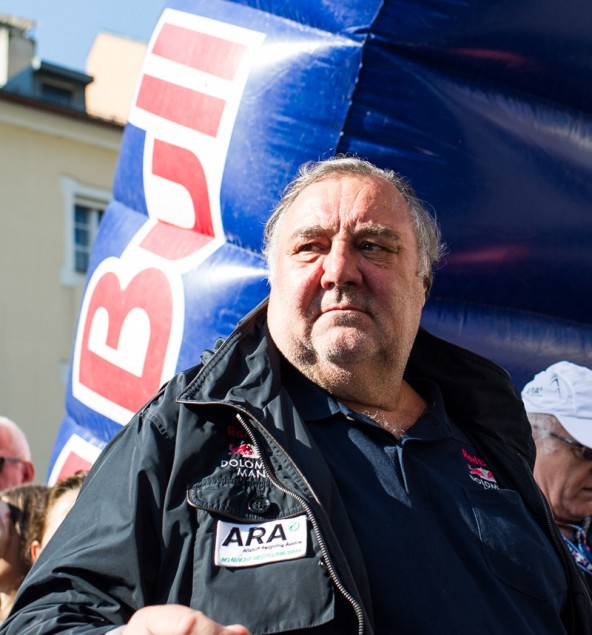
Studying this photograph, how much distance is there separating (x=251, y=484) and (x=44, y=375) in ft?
37.0

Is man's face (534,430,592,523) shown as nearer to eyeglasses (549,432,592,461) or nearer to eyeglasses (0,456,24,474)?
eyeglasses (549,432,592,461)

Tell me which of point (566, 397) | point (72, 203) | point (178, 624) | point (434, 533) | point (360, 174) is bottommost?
point (72, 203)

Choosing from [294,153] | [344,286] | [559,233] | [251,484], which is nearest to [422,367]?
[344,286]

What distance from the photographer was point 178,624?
3.74 ft

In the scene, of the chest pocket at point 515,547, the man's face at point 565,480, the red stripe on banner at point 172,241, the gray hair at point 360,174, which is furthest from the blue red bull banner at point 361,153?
the chest pocket at point 515,547

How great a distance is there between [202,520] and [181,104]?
1.78 meters

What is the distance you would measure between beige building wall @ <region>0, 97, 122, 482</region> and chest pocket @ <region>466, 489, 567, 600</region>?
10548 mm

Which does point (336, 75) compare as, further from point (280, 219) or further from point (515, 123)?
point (280, 219)

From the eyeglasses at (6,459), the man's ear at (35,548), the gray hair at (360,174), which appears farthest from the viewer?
the eyeglasses at (6,459)

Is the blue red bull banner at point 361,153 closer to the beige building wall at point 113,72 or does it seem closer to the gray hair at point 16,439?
the gray hair at point 16,439

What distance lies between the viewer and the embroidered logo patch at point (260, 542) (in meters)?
1.48

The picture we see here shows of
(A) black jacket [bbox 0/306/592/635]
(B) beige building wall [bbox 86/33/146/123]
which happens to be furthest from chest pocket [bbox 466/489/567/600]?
(B) beige building wall [bbox 86/33/146/123]

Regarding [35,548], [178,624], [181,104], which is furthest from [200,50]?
[178,624]

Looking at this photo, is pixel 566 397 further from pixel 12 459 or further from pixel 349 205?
pixel 12 459
